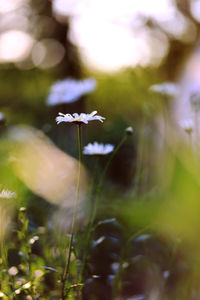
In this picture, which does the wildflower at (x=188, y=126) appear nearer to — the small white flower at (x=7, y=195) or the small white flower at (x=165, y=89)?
the small white flower at (x=165, y=89)

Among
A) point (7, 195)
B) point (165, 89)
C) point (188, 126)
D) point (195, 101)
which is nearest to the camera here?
point (7, 195)

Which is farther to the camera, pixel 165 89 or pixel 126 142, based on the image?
pixel 126 142

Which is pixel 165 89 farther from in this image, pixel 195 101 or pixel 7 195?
pixel 7 195

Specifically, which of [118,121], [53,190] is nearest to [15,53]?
[118,121]

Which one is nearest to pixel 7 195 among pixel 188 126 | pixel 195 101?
pixel 188 126

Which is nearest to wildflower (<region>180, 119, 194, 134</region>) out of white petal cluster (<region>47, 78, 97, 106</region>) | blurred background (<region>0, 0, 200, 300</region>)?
blurred background (<region>0, 0, 200, 300</region>)
